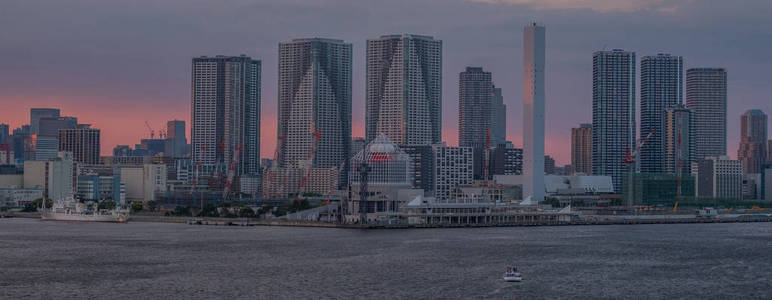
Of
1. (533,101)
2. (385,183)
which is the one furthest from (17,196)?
(533,101)

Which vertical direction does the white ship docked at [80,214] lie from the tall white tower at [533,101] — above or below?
below

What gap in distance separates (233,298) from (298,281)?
27.4 ft

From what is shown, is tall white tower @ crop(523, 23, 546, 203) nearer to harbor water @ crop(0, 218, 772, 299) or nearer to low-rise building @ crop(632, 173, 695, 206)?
low-rise building @ crop(632, 173, 695, 206)

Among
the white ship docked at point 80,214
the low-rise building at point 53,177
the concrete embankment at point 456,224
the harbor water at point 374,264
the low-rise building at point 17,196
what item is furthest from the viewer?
the low-rise building at point 53,177

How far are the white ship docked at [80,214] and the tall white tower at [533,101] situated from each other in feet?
190

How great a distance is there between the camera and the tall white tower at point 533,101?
164 meters

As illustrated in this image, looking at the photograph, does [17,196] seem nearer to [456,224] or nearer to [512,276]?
[456,224]

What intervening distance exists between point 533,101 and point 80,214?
68407 mm

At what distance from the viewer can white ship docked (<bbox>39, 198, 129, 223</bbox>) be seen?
147 m

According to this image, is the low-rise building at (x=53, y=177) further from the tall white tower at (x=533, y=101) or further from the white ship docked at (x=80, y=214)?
the tall white tower at (x=533, y=101)

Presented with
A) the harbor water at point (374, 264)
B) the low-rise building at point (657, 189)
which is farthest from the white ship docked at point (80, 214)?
the low-rise building at point (657, 189)

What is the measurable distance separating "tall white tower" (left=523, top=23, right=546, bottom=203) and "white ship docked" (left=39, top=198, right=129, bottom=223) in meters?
58.0

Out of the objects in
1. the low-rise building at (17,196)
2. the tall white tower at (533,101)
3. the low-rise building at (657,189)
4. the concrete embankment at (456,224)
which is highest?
the tall white tower at (533,101)

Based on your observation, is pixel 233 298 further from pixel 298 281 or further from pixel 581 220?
pixel 581 220
